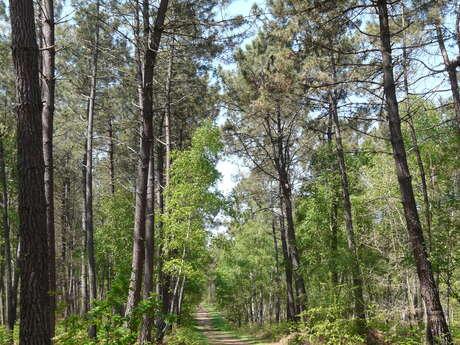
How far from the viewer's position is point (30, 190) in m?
4.12

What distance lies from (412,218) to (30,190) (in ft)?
19.5

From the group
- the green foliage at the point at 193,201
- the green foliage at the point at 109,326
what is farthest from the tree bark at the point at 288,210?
the green foliage at the point at 109,326

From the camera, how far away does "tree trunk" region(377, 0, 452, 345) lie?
6152 mm

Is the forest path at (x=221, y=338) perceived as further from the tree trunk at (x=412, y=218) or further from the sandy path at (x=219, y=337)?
the tree trunk at (x=412, y=218)

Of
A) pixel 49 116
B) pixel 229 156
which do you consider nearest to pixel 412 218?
pixel 49 116

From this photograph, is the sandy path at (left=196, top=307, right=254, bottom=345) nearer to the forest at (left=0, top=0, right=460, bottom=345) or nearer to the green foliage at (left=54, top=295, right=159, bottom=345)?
the forest at (left=0, top=0, right=460, bottom=345)

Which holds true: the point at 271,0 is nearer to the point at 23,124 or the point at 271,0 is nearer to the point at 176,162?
the point at 176,162

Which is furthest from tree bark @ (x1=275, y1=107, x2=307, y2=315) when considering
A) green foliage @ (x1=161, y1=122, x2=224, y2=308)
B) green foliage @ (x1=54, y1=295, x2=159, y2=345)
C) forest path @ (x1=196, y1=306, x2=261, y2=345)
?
green foliage @ (x1=54, y1=295, x2=159, y2=345)

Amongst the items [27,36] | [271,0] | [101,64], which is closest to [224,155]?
[101,64]

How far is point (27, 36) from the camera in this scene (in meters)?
4.34

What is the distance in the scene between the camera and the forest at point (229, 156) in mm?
4406

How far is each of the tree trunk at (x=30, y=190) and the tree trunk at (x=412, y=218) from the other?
5695 millimetres

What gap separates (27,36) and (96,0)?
518 cm

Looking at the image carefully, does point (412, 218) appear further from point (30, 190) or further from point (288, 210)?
point (288, 210)
